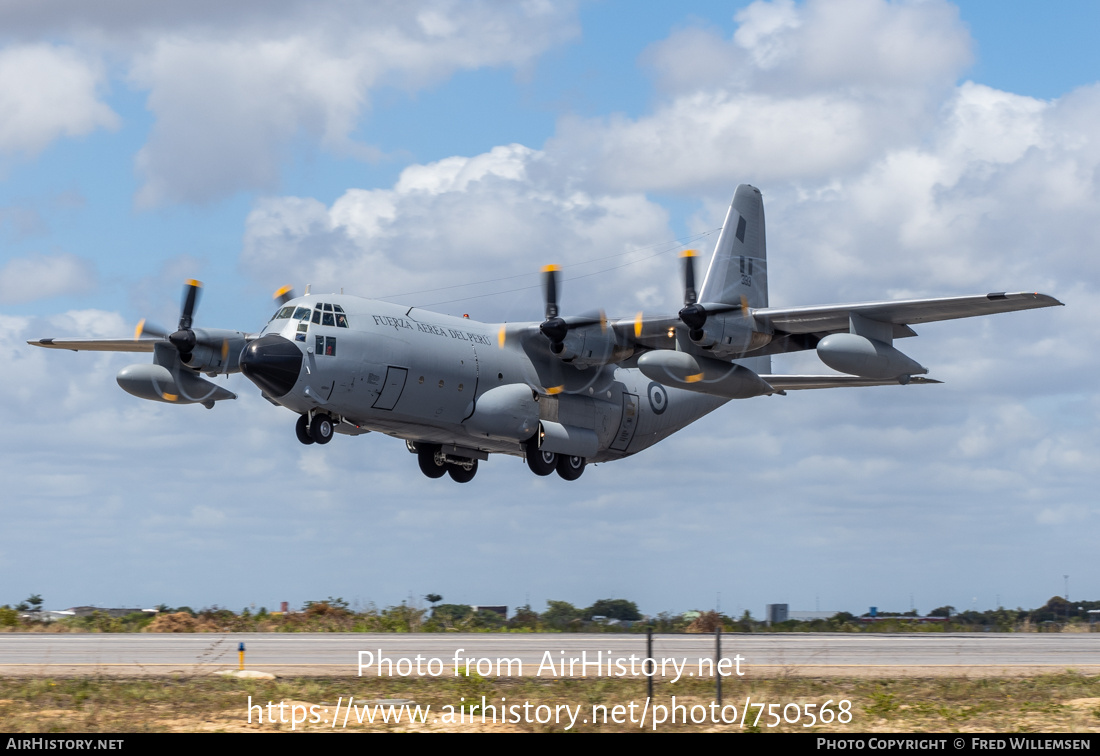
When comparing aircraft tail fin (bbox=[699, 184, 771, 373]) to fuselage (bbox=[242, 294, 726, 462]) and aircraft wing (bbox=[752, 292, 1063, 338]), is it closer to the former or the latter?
fuselage (bbox=[242, 294, 726, 462])

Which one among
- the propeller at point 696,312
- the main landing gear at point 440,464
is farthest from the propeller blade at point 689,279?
the main landing gear at point 440,464

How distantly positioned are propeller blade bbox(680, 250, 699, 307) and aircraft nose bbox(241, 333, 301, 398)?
1053 centimetres

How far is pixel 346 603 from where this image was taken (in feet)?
119

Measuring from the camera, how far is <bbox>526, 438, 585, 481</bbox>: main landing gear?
32656 millimetres

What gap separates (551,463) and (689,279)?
23.3ft

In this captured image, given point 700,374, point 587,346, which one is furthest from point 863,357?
point 587,346

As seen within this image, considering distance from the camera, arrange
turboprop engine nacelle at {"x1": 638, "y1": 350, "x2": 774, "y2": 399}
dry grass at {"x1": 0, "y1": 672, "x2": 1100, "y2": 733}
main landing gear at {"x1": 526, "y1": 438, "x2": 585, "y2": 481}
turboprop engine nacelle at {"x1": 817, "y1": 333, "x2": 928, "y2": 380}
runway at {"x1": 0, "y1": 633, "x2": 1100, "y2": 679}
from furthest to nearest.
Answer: main landing gear at {"x1": 526, "y1": 438, "x2": 585, "y2": 481}, turboprop engine nacelle at {"x1": 638, "y1": 350, "x2": 774, "y2": 399}, turboprop engine nacelle at {"x1": 817, "y1": 333, "x2": 928, "y2": 380}, runway at {"x1": 0, "y1": 633, "x2": 1100, "y2": 679}, dry grass at {"x1": 0, "y1": 672, "x2": 1100, "y2": 733}

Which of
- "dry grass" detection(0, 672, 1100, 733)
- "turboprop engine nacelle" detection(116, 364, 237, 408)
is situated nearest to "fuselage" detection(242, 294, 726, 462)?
"turboprop engine nacelle" detection(116, 364, 237, 408)

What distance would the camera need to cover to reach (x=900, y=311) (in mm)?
27219

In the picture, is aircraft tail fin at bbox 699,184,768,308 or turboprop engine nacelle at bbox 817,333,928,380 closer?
turboprop engine nacelle at bbox 817,333,928,380

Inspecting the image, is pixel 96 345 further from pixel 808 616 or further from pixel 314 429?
pixel 808 616

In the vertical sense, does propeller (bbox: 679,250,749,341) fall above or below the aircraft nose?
above
